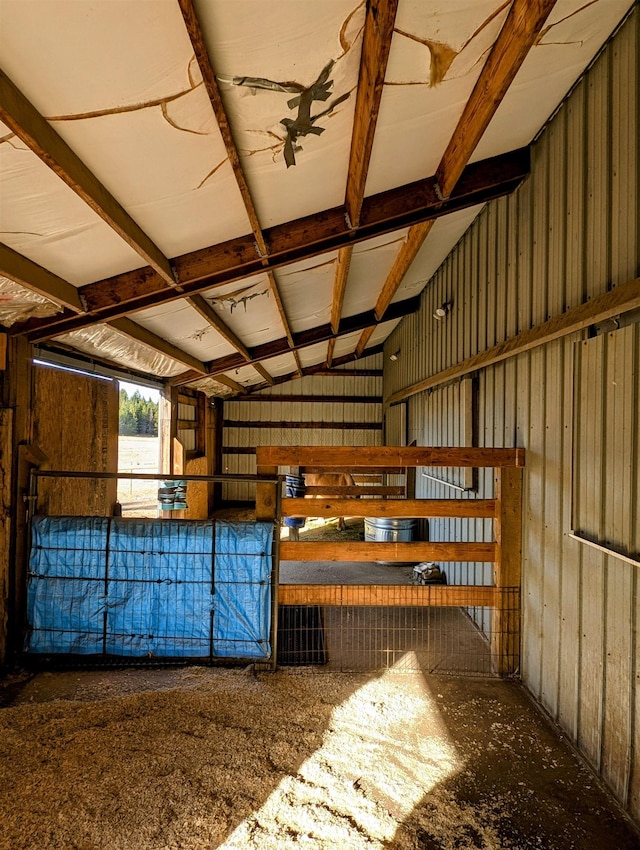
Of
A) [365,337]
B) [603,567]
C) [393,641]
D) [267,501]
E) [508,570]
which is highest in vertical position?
[365,337]

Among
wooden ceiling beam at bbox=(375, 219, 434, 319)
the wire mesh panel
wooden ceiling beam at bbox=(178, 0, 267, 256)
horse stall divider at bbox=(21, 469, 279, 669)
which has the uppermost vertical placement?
wooden ceiling beam at bbox=(375, 219, 434, 319)

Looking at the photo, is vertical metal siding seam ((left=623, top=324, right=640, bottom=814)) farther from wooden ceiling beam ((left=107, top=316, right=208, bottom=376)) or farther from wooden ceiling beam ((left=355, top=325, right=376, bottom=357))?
wooden ceiling beam ((left=355, top=325, right=376, bottom=357))

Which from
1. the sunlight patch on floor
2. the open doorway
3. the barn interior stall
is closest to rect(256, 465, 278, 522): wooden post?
the barn interior stall

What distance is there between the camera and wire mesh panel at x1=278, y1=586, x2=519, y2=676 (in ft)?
10.0

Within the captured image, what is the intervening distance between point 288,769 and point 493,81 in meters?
3.33

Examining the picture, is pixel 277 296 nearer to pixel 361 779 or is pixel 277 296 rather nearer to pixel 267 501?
pixel 267 501

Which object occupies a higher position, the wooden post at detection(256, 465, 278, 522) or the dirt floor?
the wooden post at detection(256, 465, 278, 522)

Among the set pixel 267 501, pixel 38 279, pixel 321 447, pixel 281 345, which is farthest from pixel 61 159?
pixel 281 345

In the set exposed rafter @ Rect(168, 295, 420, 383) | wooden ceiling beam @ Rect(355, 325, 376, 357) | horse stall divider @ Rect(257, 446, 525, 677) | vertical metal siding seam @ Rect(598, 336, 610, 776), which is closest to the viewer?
vertical metal siding seam @ Rect(598, 336, 610, 776)

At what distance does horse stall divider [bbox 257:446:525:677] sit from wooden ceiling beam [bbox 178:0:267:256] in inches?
63.5

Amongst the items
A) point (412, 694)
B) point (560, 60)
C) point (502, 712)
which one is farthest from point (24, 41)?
point (502, 712)

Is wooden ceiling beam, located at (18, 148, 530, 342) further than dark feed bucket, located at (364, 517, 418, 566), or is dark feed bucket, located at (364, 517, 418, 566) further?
dark feed bucket, located at (364, 517, 418, 566)

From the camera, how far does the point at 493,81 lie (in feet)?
6.34

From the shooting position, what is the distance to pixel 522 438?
3.11m
